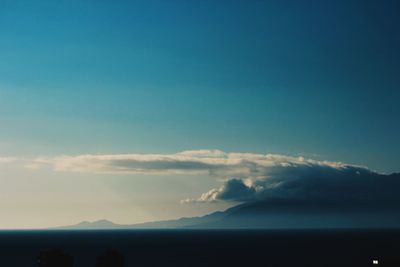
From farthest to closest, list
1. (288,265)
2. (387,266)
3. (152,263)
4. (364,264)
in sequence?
(152,263) → (288,265) → (364,264) → (387,266)

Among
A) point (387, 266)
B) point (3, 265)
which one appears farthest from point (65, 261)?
point (3, 265)

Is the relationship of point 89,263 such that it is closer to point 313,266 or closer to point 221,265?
point 221,265

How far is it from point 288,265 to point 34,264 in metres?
75.0

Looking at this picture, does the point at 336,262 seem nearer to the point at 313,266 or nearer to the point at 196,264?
the point at 313,266

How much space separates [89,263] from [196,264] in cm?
3172

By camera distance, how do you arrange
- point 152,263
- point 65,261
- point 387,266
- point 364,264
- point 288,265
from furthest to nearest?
point 152,263
point 288,265
point 364,264
point 387,266
point 65,261

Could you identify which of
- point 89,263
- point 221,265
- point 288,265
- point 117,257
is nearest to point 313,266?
point 288,265

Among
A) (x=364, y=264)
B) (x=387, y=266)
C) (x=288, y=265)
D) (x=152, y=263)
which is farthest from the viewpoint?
(x=152, y=263)

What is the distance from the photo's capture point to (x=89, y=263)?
186m

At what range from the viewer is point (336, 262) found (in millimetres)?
179500

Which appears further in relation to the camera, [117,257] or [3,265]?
[3,265]

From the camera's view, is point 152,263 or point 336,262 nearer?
point 336,262

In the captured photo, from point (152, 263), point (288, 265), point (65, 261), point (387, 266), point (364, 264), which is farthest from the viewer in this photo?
point (152, 263)

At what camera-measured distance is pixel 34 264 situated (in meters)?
188
